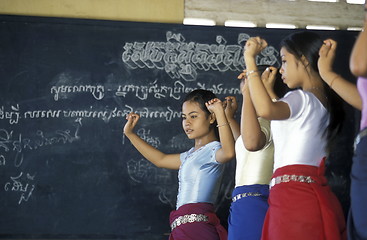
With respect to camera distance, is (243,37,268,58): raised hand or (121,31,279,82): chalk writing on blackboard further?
(121,31,279,82): chalk writing on blackboard

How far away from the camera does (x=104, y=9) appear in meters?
4.00

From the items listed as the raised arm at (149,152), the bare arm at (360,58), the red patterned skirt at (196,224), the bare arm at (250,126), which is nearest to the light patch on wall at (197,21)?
the raised arm at (149,152)

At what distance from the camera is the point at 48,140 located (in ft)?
12.7

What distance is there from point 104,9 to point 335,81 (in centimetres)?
266

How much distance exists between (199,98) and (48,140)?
154cm

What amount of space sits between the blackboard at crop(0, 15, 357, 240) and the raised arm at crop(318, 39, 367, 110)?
2313mm

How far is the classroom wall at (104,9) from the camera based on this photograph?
12.9 feet

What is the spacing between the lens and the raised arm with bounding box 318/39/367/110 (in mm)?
1645

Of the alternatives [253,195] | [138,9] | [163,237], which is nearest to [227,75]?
[138,9]

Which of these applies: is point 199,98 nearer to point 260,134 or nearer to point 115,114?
point 260,134

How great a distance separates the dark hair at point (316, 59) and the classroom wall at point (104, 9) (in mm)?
2258

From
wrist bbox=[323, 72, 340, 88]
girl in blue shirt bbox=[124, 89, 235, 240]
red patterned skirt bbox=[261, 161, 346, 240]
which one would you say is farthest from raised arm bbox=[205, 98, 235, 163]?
wrist bbox=[323, 72, 340, 88]

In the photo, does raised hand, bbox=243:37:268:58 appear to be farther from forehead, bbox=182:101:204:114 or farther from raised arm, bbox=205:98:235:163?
forehead, bbox=182:101:204:114

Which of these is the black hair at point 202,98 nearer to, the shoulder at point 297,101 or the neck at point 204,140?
the neck at point 204,140
